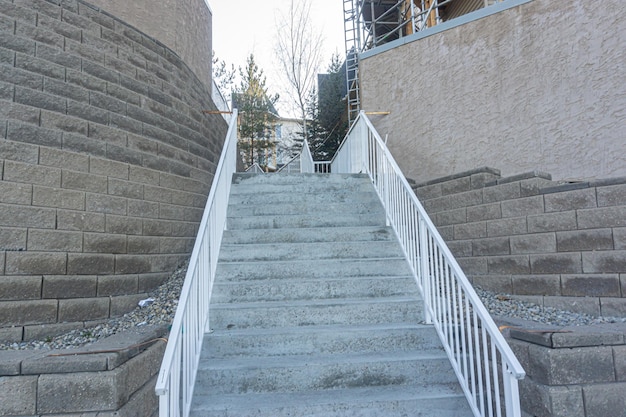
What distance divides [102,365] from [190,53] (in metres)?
5.25

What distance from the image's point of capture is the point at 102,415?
1857mm

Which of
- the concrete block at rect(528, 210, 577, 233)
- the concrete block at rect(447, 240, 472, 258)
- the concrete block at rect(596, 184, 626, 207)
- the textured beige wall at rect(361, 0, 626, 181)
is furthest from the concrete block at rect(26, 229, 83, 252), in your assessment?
the textured beige wall at rect(361, 0, 626, 181)

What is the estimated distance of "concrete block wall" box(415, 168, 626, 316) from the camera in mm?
2965

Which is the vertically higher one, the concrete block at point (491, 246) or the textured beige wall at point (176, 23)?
the textured beige wall at point (176, 23)

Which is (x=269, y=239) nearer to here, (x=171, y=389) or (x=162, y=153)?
(x=162, y=153)

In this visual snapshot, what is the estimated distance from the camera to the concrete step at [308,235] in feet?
13.4

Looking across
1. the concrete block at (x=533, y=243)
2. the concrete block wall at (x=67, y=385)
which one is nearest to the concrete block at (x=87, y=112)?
the concrete block wall at (x=67, y=385)

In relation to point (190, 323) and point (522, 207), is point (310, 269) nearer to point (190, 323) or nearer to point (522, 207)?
point (190, 323)

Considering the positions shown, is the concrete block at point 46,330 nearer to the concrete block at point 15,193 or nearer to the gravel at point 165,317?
the gravel at point 165,317

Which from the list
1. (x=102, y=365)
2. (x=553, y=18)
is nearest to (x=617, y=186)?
(x=553, y=18)

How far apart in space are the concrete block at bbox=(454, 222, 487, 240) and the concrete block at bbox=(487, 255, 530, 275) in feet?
0.89

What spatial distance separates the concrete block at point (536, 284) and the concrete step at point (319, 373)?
1219mm

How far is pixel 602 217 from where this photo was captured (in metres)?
3.02

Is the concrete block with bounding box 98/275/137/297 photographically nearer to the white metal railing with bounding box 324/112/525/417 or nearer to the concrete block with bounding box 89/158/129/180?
the concrete block with bounding box 89/158/129/180
